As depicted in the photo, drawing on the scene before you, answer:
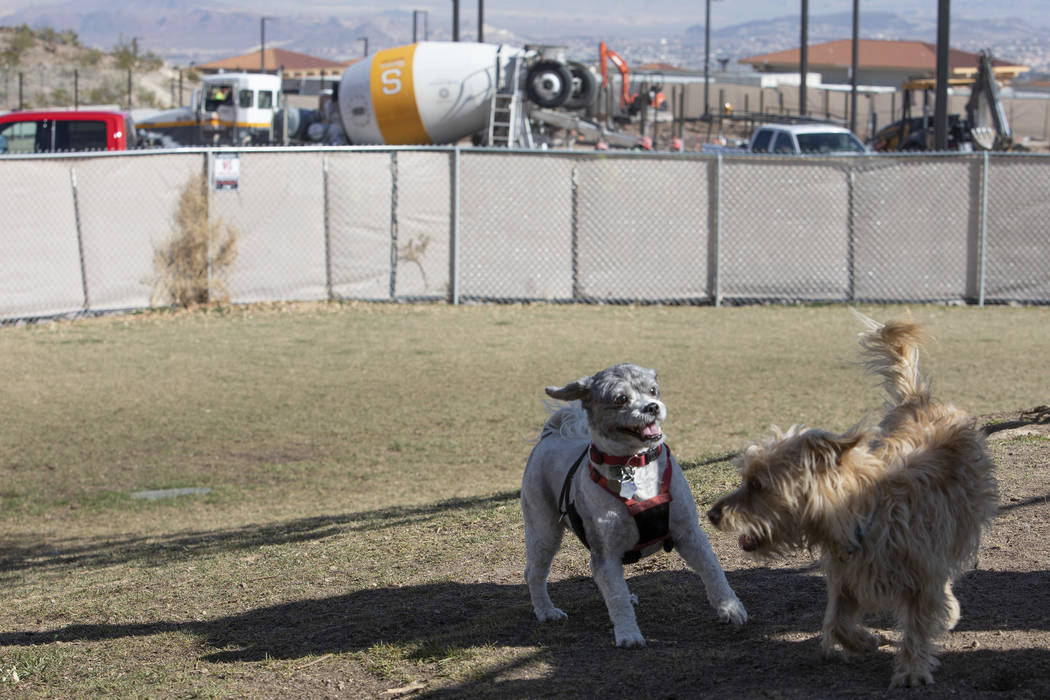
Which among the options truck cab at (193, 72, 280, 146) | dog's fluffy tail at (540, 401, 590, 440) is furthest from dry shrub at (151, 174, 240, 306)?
truck cab at (193, 72, 280, 146)

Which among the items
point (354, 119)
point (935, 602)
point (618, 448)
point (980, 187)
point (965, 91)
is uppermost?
point (965, 91)

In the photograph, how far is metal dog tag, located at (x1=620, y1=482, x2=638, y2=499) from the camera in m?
3.95

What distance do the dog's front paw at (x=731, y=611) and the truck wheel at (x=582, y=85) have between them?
73.5ft

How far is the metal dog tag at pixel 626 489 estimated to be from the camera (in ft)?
13.0

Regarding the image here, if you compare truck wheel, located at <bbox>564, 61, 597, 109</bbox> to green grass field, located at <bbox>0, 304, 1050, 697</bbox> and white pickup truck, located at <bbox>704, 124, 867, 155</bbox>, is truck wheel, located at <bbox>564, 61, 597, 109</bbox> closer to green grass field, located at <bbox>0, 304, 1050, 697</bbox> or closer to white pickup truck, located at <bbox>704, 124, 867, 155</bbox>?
white pickup truck, located at <bbox>704, 124, 867, 155</bbox>

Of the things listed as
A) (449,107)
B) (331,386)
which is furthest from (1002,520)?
(449,107)

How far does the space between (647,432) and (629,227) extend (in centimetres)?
1138

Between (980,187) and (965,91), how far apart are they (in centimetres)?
6945

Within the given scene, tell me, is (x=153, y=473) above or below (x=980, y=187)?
below

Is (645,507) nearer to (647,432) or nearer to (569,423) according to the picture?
(647,432)

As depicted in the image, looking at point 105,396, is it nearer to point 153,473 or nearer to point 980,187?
point 153,473

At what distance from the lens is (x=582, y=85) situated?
25844 mm

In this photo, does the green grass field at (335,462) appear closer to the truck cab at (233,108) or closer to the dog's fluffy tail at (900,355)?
the dog's fluffy tail at (900,355)

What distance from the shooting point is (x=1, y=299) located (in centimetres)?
1315
